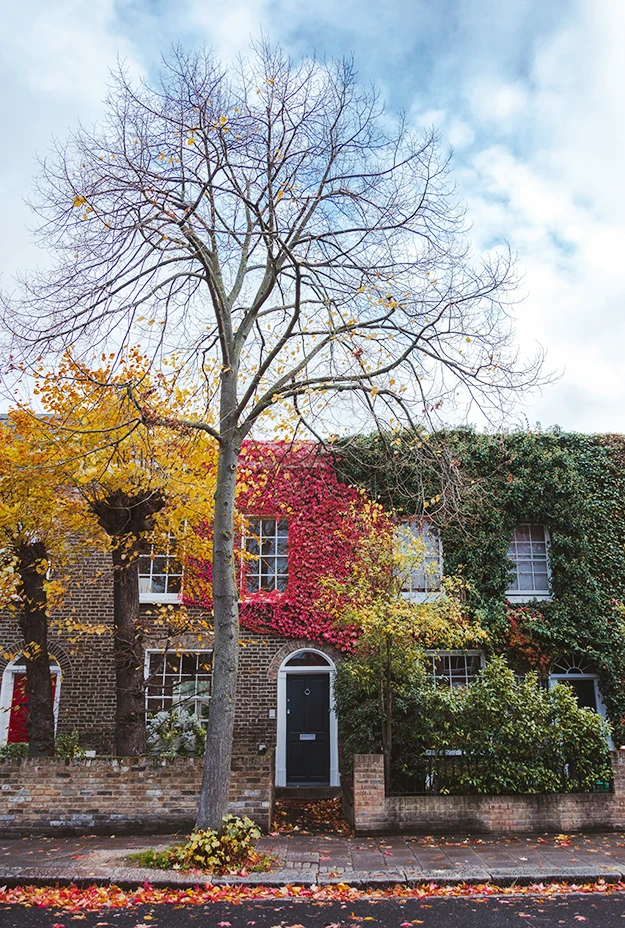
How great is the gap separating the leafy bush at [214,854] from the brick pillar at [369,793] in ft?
6.31

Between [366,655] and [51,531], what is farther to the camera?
[51,531]

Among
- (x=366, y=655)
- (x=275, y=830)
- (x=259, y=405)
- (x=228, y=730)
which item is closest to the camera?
(x=228, y=730)

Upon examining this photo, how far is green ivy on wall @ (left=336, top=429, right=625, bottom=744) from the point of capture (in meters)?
14.1

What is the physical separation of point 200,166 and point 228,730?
6831 mm

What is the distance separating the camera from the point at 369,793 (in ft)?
31.8

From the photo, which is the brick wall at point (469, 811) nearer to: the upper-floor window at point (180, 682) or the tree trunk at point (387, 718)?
the tree trunk at point (387, 718)

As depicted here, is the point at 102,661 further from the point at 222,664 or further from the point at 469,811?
the point at 469,811

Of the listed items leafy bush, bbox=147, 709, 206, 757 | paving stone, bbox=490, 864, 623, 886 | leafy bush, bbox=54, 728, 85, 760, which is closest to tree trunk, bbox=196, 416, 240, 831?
paving stone, bbox=490, 864, 623, 886

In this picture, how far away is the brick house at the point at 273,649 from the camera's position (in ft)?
45.3

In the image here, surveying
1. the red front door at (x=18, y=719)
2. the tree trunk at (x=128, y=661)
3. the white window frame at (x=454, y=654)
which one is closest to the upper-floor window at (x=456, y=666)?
the white window frame at (x=454, y=654)

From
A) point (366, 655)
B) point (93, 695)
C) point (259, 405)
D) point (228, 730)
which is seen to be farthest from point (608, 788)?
point (93, 695)

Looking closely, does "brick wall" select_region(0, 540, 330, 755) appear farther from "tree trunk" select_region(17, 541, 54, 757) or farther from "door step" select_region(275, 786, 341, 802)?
"tree trunk" select_region(17, 541, 54, 757)

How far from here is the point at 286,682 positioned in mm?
14125

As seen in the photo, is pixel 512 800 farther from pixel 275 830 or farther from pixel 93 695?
pixel 93 695
